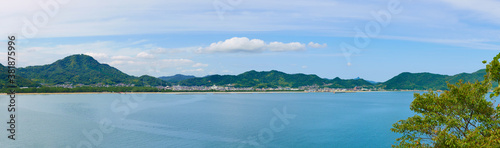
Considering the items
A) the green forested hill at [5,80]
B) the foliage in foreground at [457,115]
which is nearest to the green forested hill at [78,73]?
the green forested hill at [5,80]

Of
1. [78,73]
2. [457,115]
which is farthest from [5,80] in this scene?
[457,115]

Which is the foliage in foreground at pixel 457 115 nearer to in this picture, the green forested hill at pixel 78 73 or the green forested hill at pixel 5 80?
the green forested hill at pixel 5 80

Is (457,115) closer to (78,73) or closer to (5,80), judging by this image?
(5,80)

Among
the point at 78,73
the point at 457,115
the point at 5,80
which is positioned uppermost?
the point at 78,73

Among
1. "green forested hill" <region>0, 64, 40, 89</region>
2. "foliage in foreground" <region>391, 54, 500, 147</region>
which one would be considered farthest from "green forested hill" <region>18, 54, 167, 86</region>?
"foliage in foreground" <region>391, 54, 500, 147</region>

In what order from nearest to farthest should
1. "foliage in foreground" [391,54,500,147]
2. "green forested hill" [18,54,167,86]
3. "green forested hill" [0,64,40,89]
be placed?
"foliage in foreground" [391,54,500,147], "green forested hill" [0,64,40,89], "green forested hill" [18,54,167,86]

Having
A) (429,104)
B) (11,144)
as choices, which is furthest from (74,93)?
(429,104)

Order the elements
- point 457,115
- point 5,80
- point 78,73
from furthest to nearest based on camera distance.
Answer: point 78,73 → point 5,80 → point 457,115

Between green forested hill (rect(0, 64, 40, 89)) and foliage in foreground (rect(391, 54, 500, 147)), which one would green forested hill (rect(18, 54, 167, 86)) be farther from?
foliage in foreground (rect(391, 54, 500, 147))
